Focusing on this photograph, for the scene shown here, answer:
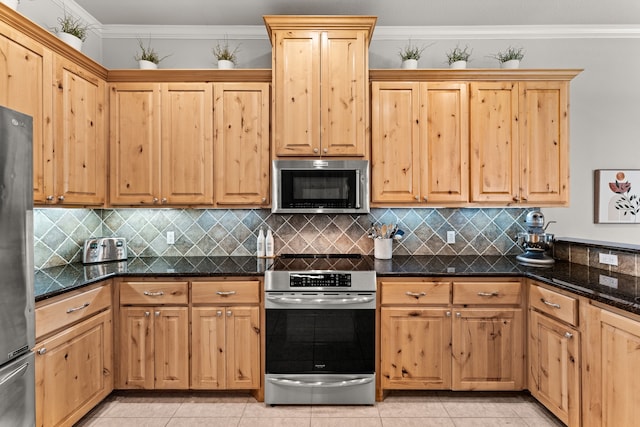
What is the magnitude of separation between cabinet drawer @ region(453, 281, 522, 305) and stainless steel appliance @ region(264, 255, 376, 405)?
62 cm

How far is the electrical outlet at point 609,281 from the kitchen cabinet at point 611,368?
0.27m

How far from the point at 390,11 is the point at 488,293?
7.81 feet

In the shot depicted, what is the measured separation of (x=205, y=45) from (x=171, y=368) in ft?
9.04

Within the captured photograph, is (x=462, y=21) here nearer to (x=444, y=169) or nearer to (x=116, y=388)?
(x=444, y=169)

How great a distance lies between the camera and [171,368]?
2566 mm

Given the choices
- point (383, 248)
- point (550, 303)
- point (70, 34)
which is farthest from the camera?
point (383, 248)

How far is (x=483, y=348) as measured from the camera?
2.56 meters

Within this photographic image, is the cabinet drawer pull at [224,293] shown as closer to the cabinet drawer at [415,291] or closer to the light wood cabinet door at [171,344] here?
the light wood cabinet door at [171,344]

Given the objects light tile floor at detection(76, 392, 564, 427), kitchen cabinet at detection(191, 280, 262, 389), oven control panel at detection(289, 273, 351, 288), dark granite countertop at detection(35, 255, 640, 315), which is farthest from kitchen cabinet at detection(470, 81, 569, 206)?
kitchen cabinet at detection(191, 280, 262, 389)

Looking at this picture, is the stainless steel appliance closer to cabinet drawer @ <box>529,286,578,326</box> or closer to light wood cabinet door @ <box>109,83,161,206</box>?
cabinet drawer @ <box>529,286,578,326</box>

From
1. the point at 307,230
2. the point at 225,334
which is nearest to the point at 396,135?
the point at 307,230

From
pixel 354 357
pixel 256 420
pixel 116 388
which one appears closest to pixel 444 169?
pixel 354 357

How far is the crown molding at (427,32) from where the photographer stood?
3.27 metres

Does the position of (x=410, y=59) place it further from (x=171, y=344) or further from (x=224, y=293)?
(x=171, y=344)
